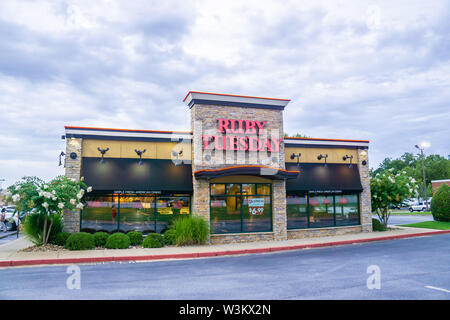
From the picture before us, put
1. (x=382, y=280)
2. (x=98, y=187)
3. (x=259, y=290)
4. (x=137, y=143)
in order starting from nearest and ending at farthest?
(x=259, y=290) < (x=382, y=280) < (x=98, y=187) < (x=137, y=143)

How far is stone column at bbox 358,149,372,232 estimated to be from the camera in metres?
20.6

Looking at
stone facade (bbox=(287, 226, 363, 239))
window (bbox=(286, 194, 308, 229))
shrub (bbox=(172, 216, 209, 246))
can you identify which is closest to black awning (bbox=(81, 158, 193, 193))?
shrub (bbox=(172, 216, 209, 246))

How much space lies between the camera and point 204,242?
15.9 m

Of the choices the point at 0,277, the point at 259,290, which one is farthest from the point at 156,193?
the point at 259,290

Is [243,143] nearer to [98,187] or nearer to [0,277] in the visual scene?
[98,187]

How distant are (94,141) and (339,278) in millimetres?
12286

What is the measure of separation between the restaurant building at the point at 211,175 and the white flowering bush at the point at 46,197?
919mm

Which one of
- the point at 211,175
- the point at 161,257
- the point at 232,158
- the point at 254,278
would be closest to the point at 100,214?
the point at 161,257

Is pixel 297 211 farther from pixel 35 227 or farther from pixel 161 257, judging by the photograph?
pixel 35 227

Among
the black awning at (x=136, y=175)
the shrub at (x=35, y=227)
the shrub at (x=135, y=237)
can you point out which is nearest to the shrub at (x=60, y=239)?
the shrub at (x=35, y=227)

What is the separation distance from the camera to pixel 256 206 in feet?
57.8

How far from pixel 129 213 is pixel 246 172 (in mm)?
5845

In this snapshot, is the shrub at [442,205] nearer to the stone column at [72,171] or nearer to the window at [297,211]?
the window at [297,211]

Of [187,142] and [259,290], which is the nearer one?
[259,290]
